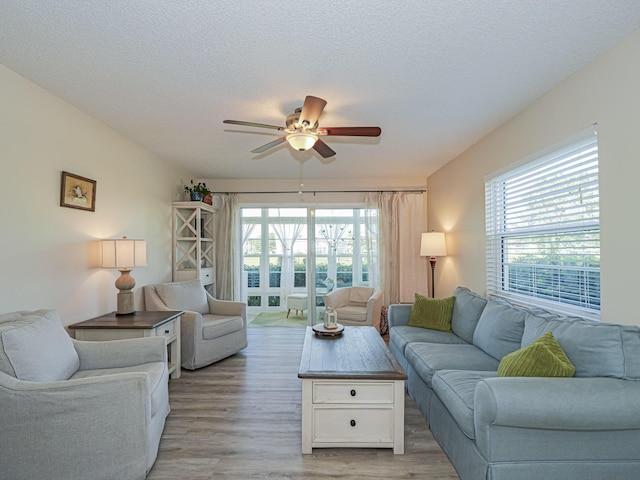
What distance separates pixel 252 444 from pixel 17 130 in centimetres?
271

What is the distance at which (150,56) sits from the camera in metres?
2.09

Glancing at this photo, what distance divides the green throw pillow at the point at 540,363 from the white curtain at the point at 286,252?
17.0 feet

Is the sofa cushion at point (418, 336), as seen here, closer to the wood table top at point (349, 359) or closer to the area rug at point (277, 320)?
the wood table top at point (349, 359)

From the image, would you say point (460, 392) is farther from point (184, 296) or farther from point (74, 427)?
point (184, 296)

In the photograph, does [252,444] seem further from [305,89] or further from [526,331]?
[305,89]

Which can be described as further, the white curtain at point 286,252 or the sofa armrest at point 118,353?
the white curtain at point 286,252

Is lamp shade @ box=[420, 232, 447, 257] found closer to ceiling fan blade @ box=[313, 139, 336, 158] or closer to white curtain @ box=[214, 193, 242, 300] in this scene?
ceiling fan blade @ box=[313, 139, 336, 158]

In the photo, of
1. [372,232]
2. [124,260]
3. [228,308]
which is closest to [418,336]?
[228,308]

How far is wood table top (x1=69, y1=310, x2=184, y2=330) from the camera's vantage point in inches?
114

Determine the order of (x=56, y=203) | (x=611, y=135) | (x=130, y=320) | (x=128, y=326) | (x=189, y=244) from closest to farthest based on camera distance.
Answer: (x=611, y=135), (x=56, y=203), (x=128, y=326), (x=130, y=320), (x=189, y=244)

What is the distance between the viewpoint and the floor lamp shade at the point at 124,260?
3.11m

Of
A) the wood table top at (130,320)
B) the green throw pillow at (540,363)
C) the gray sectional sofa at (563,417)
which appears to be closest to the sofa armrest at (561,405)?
the gray sectional sofa at (563,417)

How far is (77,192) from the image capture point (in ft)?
9.59

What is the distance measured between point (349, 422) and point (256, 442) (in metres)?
0.67
